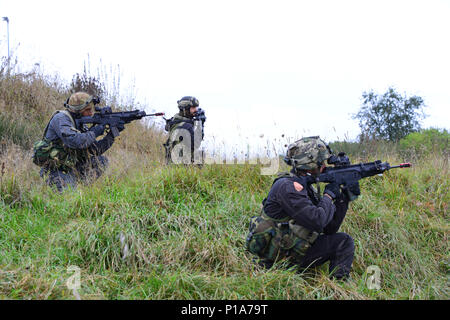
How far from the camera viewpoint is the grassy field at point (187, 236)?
10.3 ft

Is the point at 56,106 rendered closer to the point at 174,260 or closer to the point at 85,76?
the point at 85,76

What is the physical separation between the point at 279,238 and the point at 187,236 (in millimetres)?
999

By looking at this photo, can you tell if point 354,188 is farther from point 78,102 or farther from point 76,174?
point 78,102

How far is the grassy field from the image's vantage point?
124 inches

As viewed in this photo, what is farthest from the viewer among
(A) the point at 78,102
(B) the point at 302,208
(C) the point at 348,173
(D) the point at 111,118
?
(D) the point at 111,118

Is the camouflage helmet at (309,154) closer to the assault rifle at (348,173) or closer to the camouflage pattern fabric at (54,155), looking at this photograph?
the assault rifle at (348,173)

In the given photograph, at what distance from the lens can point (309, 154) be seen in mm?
3486

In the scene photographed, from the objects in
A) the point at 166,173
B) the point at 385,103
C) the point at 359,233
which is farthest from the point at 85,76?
the point at 385,103

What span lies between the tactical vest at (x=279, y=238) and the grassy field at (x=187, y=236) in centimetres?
25

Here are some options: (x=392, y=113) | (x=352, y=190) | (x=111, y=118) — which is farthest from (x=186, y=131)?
(x=392, y=113)

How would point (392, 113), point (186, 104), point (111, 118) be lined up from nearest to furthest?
point (111, 118) → point (186, 104) → point (392, 113)

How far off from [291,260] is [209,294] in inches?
33.7

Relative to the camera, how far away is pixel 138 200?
15.1 ft

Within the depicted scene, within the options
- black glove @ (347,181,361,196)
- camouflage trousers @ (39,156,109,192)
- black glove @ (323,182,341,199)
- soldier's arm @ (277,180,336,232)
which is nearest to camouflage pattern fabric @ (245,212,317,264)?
soldier's arm @ (277,180,336,232)
